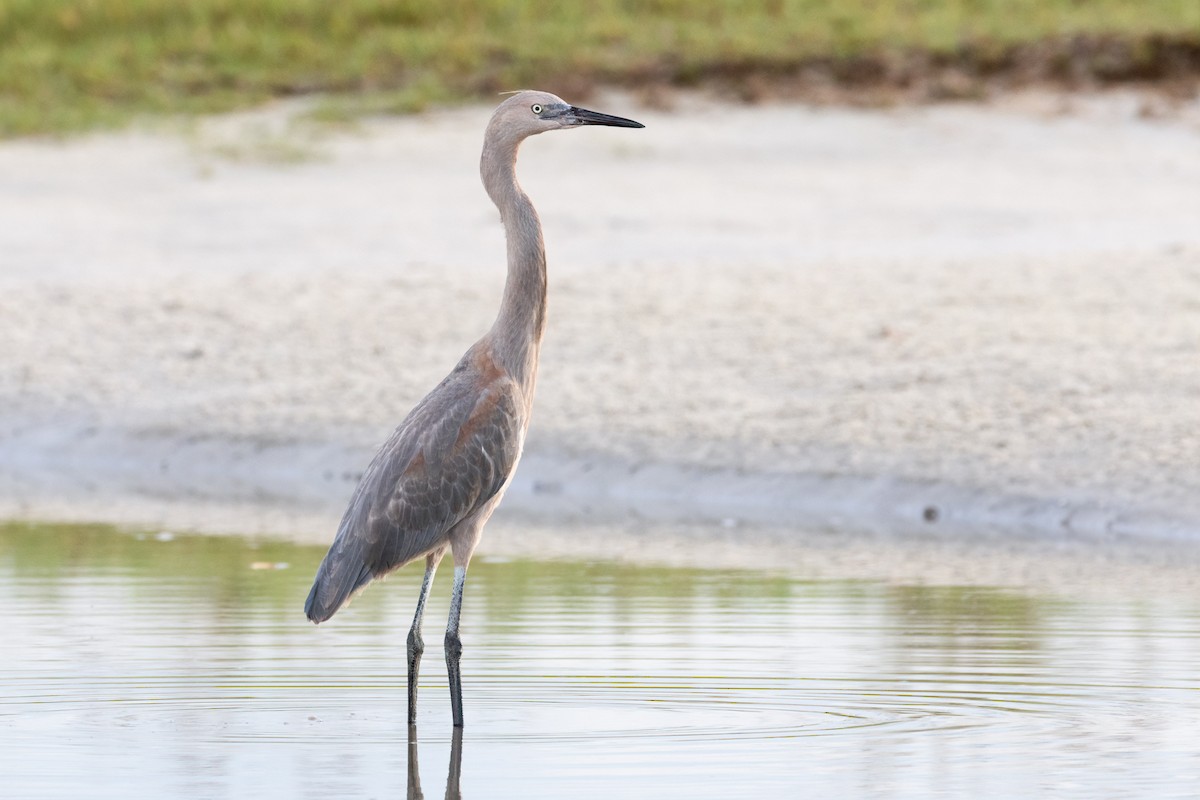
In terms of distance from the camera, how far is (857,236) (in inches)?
662

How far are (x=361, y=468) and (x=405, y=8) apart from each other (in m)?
12.9

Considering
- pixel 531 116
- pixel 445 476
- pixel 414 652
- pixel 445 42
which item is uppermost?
pixel 531 116

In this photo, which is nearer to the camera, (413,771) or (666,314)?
(413,771)

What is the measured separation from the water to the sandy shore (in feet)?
6.32

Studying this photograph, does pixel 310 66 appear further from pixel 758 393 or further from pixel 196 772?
pixel 196 772

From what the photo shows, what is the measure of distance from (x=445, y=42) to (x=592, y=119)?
16078 millimetres

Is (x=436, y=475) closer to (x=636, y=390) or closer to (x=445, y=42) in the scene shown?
(x=636, y=390)

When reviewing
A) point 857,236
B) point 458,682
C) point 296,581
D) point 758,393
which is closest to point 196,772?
point 458,682

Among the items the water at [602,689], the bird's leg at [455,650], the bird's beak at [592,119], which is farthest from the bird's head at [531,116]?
the water at [602,689]

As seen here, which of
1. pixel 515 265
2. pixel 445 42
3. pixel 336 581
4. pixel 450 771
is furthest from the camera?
pixel 445 42

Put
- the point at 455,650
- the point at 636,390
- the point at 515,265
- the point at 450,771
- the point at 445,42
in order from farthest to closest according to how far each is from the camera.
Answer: the point at 445,42 < the point at 636,390 < the point at 515,265 < the point at 455,650 < the point at 450,771

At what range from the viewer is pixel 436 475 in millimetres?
6555

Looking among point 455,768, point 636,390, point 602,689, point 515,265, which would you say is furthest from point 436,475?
point 636,390

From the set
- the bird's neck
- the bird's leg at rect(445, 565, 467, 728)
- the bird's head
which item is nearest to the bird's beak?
the bird's head
